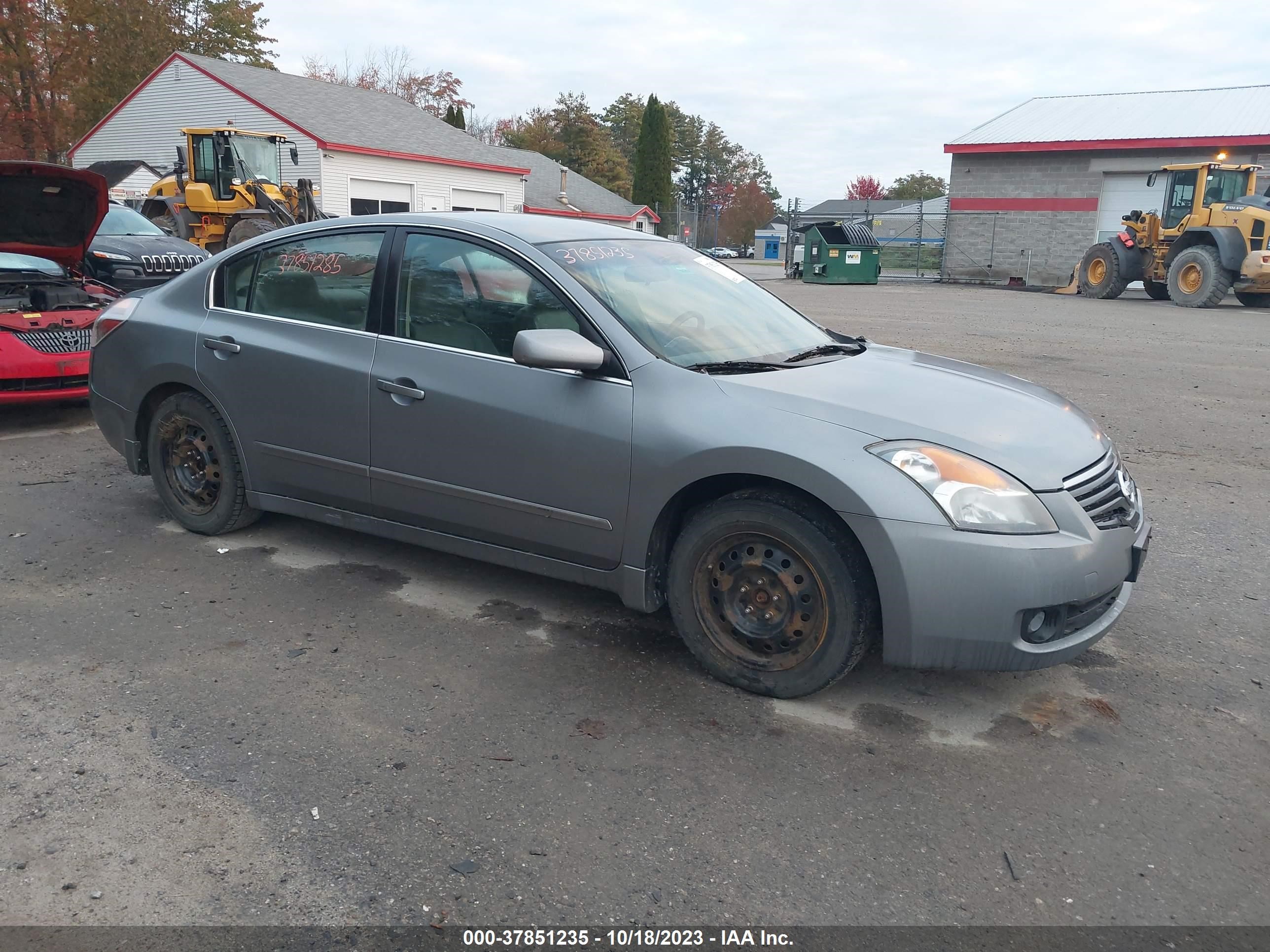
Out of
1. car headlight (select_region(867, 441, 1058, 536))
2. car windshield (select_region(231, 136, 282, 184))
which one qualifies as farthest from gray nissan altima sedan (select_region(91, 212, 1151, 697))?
car windshield (select_region(231, 136, 282, 184))

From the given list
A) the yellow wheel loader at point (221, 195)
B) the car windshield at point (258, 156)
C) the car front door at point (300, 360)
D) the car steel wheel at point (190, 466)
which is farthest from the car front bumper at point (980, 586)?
the car windshield at point (258, 156)

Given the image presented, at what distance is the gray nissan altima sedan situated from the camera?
3.12 m

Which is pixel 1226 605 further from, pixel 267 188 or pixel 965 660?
pixel 267 188

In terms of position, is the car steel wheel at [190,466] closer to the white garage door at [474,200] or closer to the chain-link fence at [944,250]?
the chain-link fence at [944,250]

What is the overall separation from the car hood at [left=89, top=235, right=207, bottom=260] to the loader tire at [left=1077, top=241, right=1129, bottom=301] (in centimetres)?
2036

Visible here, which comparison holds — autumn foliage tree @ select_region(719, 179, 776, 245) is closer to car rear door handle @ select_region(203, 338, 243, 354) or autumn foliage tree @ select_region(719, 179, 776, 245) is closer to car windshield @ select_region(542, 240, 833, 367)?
car windshield @ select_region(542, 240, 833, 367)

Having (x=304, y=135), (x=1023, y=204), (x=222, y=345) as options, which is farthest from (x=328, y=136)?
(x=222, y=345)

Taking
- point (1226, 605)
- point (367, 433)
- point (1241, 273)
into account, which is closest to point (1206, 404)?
point (1226, 605)

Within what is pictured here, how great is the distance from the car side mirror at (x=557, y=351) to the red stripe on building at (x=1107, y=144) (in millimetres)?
32429

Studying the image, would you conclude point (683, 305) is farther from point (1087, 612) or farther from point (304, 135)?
point (304, 135)

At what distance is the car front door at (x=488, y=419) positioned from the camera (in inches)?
143

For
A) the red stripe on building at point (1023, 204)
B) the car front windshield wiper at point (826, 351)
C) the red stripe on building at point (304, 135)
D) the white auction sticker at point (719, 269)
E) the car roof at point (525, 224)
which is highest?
the red stripe on building at point (304, 135)

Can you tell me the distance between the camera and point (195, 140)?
20.9 meters

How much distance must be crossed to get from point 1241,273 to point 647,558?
21.6m
